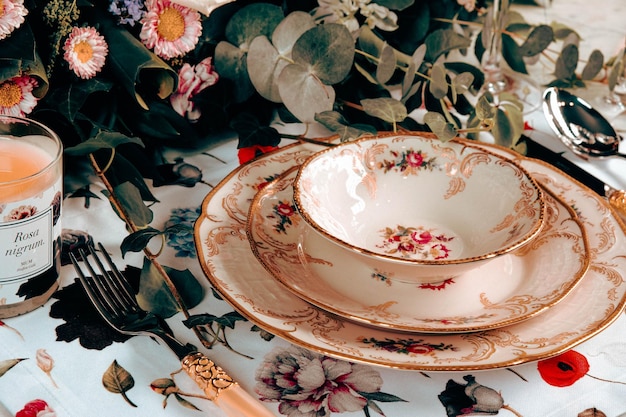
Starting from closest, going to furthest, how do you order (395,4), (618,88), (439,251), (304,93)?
(439,251)
(304,93)
(395,4)
(618,88)

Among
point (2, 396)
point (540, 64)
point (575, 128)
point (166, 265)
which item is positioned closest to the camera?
point (2, 396)

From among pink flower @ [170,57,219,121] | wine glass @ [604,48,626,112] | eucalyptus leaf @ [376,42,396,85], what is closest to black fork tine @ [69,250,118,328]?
pink flower @ [170,57,219,121]

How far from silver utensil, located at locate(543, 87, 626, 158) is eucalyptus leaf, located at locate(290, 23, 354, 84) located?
0.87ft

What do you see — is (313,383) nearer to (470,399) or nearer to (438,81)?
(470,399)

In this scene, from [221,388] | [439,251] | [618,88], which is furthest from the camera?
[618,88]

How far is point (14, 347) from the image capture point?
0.53 metres

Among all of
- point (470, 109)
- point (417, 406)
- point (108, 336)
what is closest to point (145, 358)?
point (108, 336)

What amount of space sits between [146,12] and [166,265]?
0.23m

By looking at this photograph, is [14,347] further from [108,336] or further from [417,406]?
[417,406]

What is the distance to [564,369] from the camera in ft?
1.72

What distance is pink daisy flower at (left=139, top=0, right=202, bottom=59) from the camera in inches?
26.2

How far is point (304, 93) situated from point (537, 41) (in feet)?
1.15

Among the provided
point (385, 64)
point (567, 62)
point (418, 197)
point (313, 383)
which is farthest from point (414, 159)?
point (567, 62)

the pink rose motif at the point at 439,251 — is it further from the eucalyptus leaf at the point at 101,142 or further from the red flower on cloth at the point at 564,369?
the eucalyptus leaf at the point at 101,142
